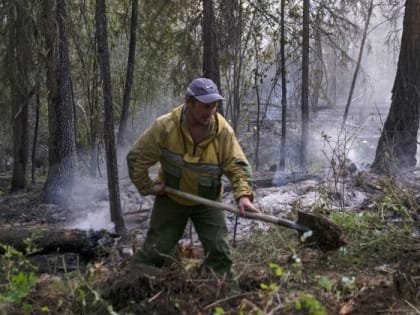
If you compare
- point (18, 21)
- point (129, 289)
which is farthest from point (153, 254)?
point (18, 21)

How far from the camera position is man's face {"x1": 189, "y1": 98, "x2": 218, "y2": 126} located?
13.3 ft

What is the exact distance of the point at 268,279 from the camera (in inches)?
164

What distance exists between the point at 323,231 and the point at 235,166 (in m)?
0.94

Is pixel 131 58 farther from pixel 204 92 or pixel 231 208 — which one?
pixel 231 208

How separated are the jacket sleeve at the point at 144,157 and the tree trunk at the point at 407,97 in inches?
255

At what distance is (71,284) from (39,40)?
280 inches

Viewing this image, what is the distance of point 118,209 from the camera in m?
7.31

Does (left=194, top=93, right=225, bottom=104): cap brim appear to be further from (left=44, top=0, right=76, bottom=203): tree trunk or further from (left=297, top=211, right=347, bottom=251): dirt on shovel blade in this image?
(left=44, top=0, right=76, bottom=203): tree trunk

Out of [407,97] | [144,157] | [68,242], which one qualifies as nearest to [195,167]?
[144,157]

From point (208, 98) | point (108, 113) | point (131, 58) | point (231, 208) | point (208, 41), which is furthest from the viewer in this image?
point (131, 58)

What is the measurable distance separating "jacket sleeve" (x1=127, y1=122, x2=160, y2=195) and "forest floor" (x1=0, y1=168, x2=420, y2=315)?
0.68 metres

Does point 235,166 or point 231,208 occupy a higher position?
point 235,166

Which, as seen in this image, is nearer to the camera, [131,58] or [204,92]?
[204,92]

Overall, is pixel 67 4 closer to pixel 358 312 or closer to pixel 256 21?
pixel 256 21
